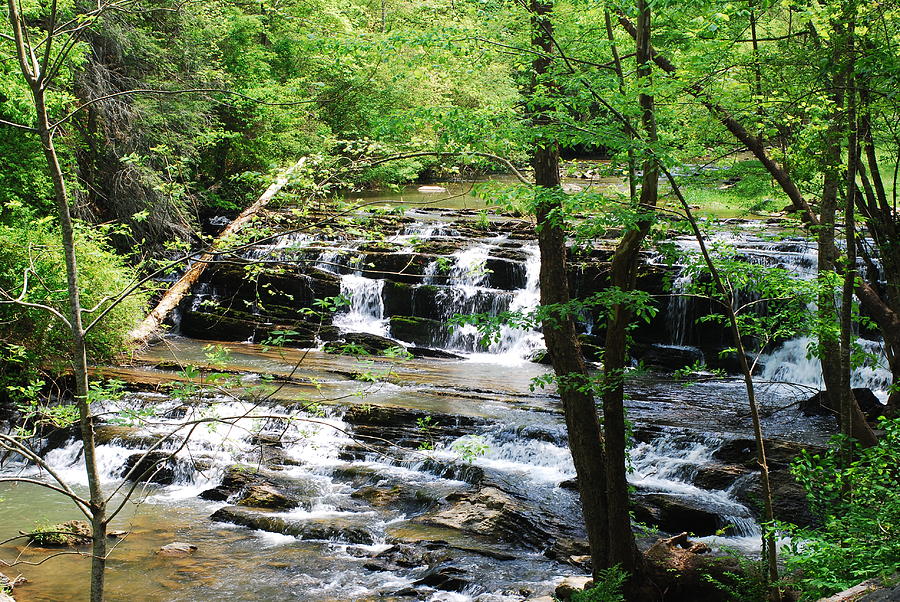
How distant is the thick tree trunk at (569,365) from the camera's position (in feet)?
19.1

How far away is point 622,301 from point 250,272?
266cm

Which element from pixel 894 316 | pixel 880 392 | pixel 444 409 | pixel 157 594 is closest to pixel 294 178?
pixel 157 594

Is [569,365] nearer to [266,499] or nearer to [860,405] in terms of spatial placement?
[266,499]

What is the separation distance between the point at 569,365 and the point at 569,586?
228 cm

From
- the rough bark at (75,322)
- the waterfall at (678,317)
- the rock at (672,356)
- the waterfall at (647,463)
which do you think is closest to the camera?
the rough bark at (75,322)

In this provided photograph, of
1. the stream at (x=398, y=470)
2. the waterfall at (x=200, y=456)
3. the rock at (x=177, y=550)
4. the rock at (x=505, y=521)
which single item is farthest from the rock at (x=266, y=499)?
the rock at (x=505, y=521)

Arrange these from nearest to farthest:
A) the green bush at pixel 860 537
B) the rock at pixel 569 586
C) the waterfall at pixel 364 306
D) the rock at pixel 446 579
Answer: the green bush at pixel 860 537 < the rock at pixel 569 586 < the rock at pixel 446 579 < the waterfall at pixel 364 306

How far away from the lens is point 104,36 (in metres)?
15.7

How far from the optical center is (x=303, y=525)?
8781mm

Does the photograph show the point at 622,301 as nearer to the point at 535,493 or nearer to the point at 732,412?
the point at 535,493

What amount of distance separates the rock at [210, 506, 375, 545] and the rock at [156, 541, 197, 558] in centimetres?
81

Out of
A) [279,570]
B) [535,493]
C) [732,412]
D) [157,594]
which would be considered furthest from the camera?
[732,412]

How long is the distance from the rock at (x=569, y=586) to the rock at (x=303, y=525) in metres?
2.61

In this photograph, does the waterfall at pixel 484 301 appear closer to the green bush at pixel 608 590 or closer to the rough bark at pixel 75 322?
the green bush at pixel 608 590
